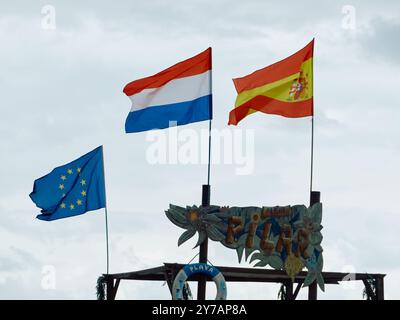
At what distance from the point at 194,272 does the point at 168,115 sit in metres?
5.72

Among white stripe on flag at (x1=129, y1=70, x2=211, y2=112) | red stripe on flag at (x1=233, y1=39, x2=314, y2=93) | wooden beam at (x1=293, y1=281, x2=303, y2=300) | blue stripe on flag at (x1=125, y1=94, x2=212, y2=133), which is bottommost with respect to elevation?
wooden beam at (x1=293, y1=281, x2=303, y2=300)

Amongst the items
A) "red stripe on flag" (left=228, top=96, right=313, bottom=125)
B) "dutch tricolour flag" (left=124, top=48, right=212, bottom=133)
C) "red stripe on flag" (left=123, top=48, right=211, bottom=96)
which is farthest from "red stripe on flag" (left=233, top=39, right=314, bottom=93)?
"red stripe on flag" (left=123, top=48, right=211, bottom=96)

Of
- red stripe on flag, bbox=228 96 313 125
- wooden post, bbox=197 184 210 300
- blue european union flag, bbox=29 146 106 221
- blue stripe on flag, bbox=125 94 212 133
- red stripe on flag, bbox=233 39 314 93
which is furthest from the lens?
blue european union flag, bbox=29 146 106 221

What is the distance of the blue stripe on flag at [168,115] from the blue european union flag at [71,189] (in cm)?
309

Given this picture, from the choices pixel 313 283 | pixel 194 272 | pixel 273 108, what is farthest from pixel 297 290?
pixel 273 108

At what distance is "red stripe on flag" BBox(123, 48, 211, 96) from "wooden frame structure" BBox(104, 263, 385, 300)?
263 inches

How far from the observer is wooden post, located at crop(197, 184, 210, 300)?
3779 centimetres

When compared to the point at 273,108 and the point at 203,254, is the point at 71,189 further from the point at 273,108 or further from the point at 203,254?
the point at 273,108

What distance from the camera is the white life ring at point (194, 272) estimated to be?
37.8 m

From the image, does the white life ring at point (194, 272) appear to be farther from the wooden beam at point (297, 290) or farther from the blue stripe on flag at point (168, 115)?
the blue stripe on flag at point (168, 115)

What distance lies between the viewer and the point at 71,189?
41.0 metres

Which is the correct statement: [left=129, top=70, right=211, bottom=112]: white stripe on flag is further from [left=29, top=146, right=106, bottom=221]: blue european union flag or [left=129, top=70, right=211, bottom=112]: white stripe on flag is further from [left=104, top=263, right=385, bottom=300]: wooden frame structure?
[left=104, top=263, right=385, bottom=300]: wooden frame structure

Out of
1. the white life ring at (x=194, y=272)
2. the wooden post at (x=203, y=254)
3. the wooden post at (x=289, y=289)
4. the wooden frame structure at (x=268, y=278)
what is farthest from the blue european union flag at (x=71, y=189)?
the wooden post at (x=289, y=289)
